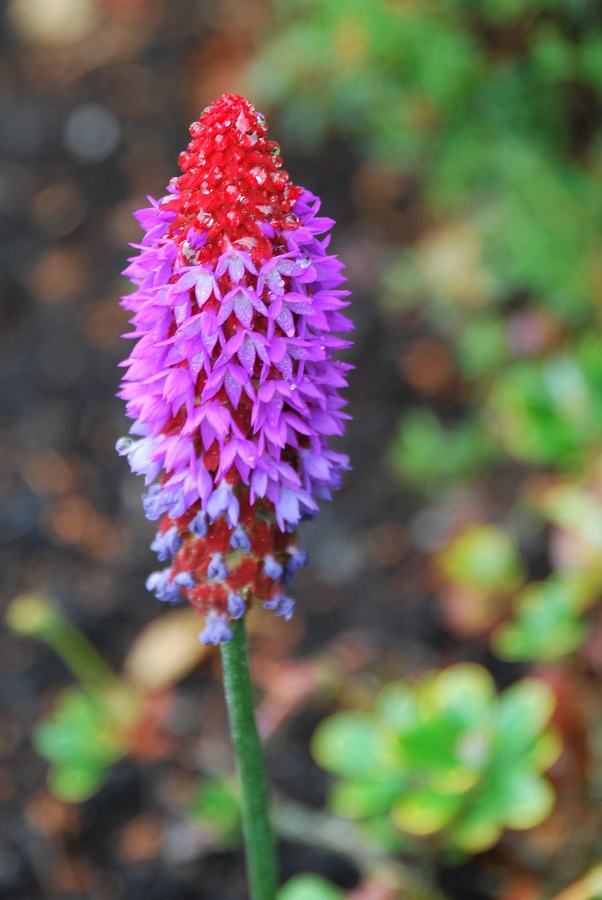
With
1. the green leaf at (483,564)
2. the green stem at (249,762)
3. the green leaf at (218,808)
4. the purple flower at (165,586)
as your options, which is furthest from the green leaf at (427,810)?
the purple flower at (165,586)

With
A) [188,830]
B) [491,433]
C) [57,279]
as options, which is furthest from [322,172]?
[188,830]

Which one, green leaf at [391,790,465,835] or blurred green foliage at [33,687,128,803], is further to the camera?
blurred green foliage at [33,687,128,803]

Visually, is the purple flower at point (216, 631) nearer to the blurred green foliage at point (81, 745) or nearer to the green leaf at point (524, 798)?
the green leaf at point (524, 798)

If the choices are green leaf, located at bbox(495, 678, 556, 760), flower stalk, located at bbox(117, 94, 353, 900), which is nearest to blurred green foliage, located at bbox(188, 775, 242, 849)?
green leaf, located at bbox(495, 678, 556, 760)

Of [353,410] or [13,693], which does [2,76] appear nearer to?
[353,410]

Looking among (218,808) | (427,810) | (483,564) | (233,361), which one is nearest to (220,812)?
(218,808)

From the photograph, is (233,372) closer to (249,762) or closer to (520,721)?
(249,762)

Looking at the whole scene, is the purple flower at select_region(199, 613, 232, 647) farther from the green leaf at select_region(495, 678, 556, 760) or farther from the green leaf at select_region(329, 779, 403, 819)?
the green leaf at select_region(495, 678, 556, 760)
